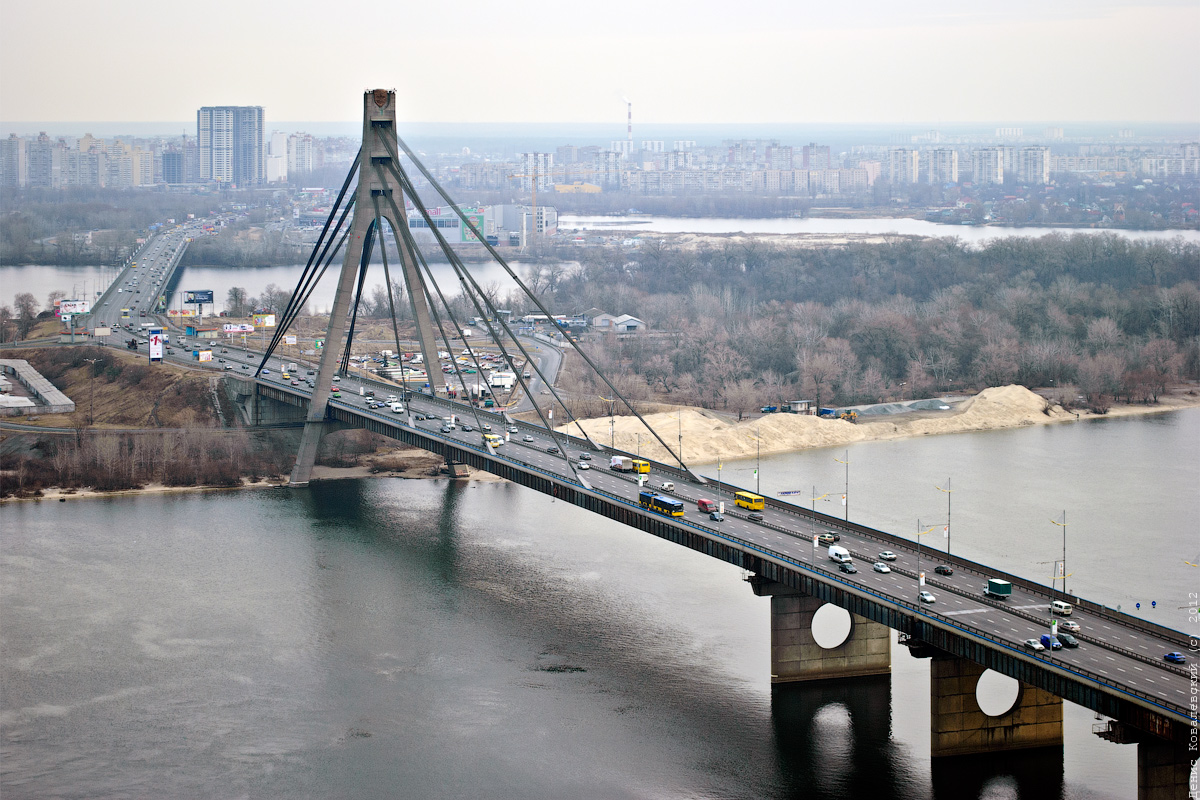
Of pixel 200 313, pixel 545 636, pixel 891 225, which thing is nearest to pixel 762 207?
pixel 891 225

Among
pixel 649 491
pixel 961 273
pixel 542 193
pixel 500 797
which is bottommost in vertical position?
pixel 500 797

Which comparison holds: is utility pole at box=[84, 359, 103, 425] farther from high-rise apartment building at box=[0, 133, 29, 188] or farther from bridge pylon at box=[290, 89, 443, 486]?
high-rise apartment building at box=[0, 133, 29, 188]

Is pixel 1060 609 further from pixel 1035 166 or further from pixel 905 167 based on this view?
pixel 905 167

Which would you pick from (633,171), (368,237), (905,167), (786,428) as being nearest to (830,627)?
(786,428)

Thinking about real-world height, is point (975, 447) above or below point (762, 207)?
below

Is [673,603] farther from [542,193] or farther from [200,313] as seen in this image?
[542,193]

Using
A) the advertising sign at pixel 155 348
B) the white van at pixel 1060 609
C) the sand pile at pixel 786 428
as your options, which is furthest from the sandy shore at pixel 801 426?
the white van at pixel 1060 609

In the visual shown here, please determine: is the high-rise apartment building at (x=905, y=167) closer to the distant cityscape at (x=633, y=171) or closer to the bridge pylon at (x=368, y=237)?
the distant cityscape at (x=633, y=171)
